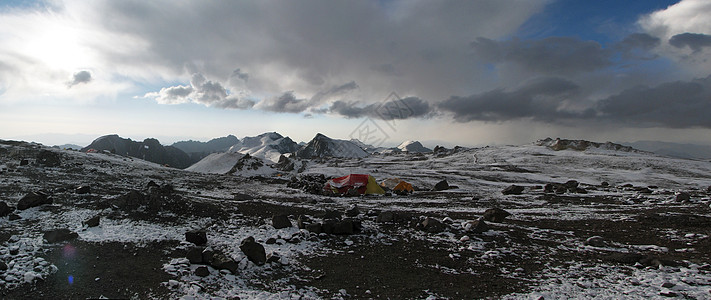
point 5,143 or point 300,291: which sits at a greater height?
point 5,143

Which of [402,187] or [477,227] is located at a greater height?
[477,227]

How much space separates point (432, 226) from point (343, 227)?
4447mm

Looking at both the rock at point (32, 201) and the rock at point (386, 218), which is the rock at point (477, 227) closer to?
the rock at point (386, 218)

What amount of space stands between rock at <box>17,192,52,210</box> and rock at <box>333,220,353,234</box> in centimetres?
1567

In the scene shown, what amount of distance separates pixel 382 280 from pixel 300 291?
8.55 ft

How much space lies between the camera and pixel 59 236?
11.6 metres

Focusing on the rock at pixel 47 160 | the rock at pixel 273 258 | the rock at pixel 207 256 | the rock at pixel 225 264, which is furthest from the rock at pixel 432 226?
the rock at pixel 47 160

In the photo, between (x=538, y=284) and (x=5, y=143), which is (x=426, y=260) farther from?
(x=5, y=143)

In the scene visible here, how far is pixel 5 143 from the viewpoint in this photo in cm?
5197

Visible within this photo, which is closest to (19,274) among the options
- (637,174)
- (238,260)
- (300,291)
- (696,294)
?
(238,260)

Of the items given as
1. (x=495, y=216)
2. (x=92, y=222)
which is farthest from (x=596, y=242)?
(x=92, y=222)

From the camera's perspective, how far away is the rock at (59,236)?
11.4m

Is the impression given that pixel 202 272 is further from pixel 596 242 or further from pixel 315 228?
pixel 596 242

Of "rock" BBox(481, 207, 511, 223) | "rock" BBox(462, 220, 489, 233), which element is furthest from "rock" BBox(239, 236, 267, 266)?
"rock" BBox(481, 207, 511, 223)
